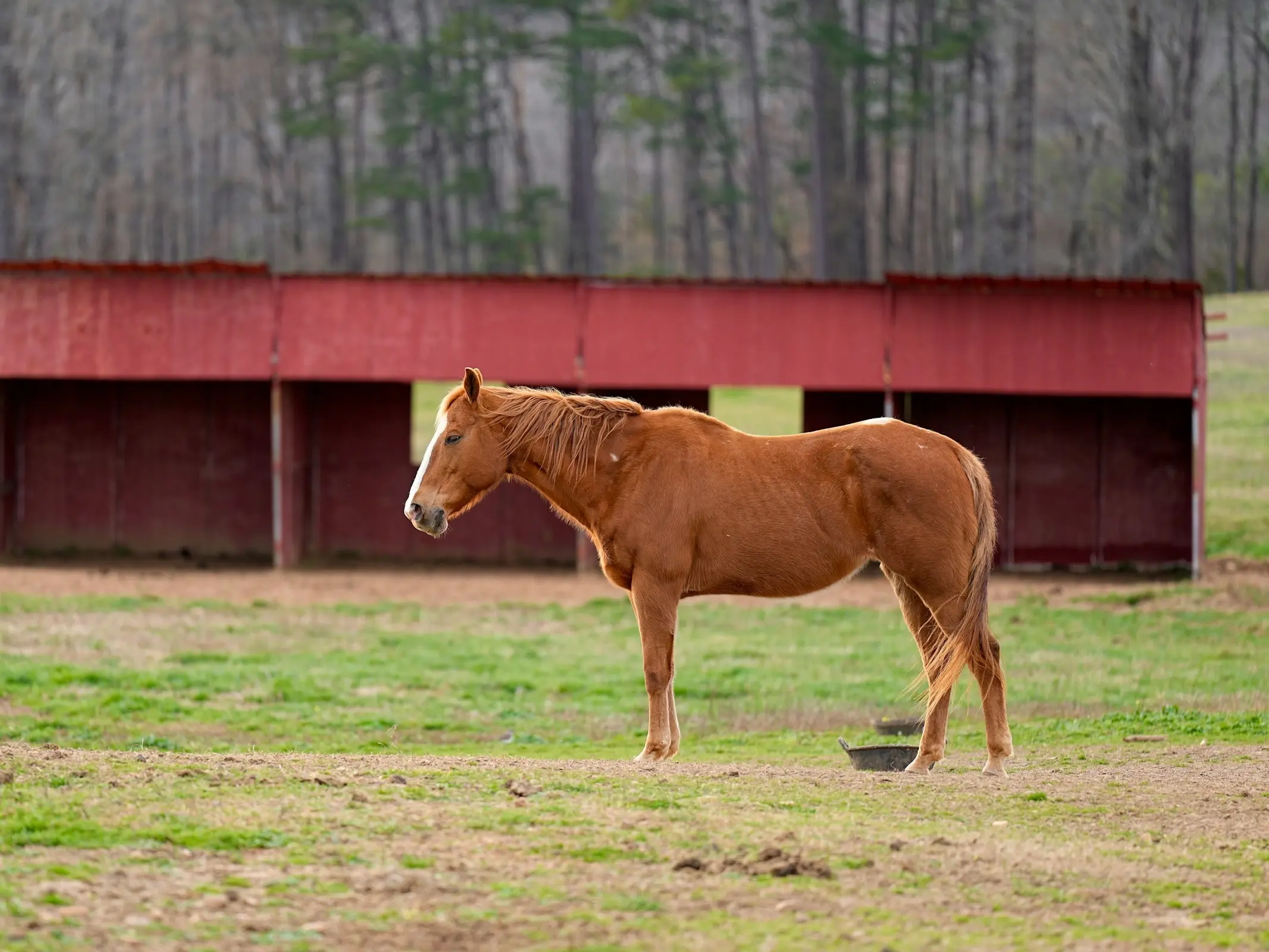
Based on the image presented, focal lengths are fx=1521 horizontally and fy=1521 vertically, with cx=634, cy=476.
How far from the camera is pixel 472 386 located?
28.0 ft

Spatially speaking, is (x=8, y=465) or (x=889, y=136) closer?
(x=8, y=465)

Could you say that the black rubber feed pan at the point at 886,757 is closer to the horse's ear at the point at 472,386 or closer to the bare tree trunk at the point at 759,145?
the horse's ear at the point at 472,386

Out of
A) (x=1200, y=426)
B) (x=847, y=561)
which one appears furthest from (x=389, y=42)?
(x=847, y=561)

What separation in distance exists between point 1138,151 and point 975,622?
3911cm

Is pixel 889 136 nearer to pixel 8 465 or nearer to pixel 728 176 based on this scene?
pixel 728 176

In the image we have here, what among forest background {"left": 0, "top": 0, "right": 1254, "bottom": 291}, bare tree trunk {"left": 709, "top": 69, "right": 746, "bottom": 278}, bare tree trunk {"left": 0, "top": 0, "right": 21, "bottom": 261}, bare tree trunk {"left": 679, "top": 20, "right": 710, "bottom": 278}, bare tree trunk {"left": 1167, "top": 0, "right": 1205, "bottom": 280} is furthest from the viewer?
bare tree trunk {"left": 709, "top": 69, "right": 746, "bottom": 278}

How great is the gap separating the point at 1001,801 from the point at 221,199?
6501 centimetres

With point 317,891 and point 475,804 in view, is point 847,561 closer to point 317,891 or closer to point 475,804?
point 475,804

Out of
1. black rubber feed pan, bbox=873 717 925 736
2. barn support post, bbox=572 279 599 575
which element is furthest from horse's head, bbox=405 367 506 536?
barn support post, bbox=572 279 599 575

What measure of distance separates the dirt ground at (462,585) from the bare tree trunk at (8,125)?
27.3m

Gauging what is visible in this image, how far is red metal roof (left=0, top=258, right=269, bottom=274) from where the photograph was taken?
Answer: 67.4 feet

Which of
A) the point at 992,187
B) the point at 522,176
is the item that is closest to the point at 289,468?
the point at 992,187

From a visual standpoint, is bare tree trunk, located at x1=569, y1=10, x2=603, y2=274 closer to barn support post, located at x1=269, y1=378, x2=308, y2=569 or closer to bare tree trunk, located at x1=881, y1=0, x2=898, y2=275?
bare tree trunk, located at x1=881, y1=0, x2=898, y2=275

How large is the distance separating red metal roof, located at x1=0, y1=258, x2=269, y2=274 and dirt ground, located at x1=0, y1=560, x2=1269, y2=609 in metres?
4.16
